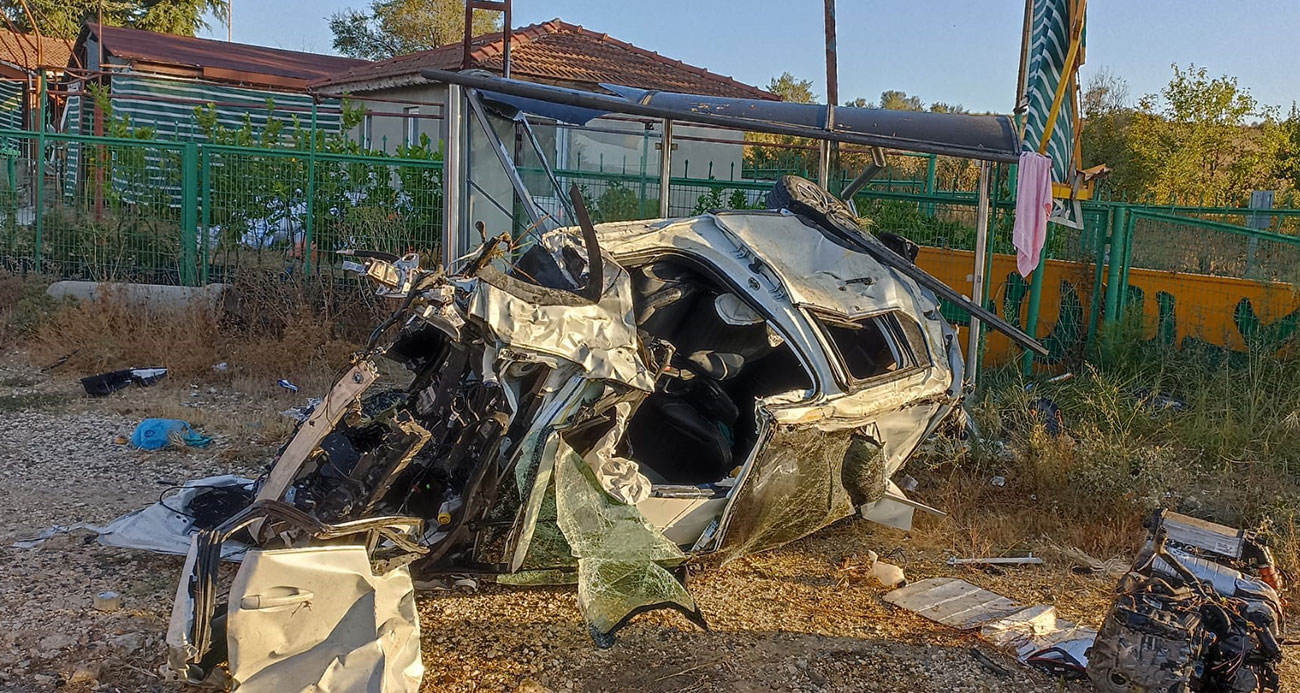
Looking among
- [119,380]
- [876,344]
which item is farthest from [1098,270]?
[119,380]

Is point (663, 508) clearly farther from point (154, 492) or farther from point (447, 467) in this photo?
point (154, 492)

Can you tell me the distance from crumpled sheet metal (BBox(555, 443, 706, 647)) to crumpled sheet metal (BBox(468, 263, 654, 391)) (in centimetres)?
35

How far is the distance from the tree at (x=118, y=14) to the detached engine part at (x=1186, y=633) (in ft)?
105

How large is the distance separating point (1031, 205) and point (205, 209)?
778 cm

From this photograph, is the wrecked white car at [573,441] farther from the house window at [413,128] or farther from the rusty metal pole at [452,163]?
the house window at [413,128]

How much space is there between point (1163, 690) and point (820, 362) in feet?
5.63

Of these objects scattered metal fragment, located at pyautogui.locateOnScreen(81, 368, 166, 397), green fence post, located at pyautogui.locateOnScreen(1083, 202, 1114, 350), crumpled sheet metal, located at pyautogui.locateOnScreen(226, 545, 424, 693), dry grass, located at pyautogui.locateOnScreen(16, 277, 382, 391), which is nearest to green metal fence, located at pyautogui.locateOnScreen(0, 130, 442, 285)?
dry grass, located at pyautogui.locateOnScreen(16, 277, 382, 391)

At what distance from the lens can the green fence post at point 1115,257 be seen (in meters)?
8.34

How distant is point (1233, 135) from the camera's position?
19.1 meters

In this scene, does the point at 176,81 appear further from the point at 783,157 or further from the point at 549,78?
the point at 783,157

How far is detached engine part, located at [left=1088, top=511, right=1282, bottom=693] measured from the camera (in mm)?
3553

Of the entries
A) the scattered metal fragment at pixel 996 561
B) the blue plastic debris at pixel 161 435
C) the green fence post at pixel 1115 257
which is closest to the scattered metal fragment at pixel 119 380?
the blue plastic debris at pixel 161 435

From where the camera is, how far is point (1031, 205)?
7211mm

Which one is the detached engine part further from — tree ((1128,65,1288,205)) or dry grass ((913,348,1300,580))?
tree ((1128,65,1288,205))
